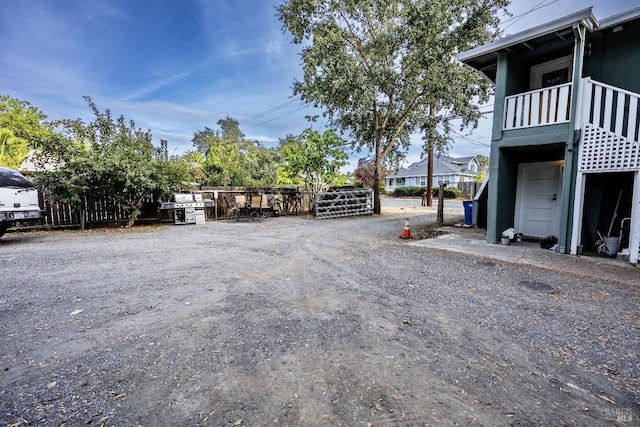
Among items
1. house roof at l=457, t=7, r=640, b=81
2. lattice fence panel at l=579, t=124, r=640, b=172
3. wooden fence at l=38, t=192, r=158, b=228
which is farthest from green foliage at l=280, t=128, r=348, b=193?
lattice fence panel at l=579, t=124, r=640, b=172

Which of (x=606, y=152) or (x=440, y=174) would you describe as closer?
(x=606, y=152)

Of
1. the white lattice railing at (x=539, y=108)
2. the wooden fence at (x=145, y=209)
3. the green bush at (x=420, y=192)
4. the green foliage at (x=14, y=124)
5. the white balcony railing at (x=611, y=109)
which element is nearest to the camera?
the white balcony railing at (x=611, y=109)

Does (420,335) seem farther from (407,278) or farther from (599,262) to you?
(599,262)

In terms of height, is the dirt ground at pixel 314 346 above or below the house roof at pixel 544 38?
below

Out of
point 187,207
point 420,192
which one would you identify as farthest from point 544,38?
point 420,192

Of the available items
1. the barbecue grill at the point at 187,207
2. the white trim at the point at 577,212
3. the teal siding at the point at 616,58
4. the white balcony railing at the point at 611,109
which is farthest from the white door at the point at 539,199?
the barbecue grill at the point at 187,207

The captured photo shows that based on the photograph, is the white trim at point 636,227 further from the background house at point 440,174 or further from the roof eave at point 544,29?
the background house at point 440,174

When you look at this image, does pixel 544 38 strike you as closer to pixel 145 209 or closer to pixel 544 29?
pixel 544 29

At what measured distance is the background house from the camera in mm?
38969

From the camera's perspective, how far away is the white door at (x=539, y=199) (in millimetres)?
7539

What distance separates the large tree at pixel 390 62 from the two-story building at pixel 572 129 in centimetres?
369

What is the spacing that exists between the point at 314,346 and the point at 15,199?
849 cm

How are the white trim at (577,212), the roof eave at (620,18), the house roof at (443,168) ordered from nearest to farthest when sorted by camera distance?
the roof eave at (620,18) < the white trim at (577,212) < the house roof at (443,168)

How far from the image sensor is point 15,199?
21.3 ft
